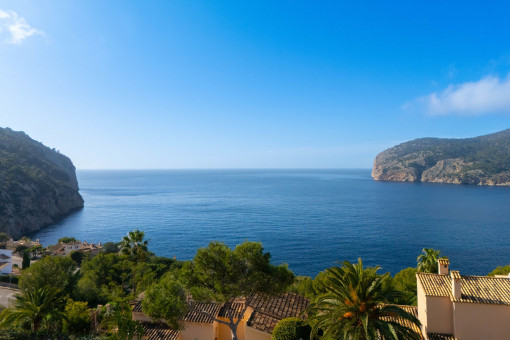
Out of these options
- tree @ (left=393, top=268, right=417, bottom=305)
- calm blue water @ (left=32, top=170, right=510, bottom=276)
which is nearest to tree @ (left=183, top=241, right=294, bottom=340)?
tree @ (left=393, top=268, right=417, bottom=305)

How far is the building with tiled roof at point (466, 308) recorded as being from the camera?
44.8 feet

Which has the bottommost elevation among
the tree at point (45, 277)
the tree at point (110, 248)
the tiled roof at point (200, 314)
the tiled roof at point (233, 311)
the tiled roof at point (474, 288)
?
the tree at point (110, 248)

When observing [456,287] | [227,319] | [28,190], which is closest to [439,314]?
[456,287]

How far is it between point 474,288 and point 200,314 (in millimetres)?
14880

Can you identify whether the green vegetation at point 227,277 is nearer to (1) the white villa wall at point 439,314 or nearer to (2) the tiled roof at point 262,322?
(2) the tiled roof at point 262,322

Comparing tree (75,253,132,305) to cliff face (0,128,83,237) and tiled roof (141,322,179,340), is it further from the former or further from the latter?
cliff face (0,128,83,237)

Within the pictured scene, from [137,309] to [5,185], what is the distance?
3973 inches

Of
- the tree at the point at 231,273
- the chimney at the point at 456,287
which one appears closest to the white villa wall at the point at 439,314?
the chimney at the point at 456,287

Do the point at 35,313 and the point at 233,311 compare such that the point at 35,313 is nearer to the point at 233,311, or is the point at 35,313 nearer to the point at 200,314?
the point at 200,314

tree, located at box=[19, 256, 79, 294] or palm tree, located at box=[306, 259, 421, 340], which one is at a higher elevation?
palm tree, located at box=[306, 259, 421, 340]

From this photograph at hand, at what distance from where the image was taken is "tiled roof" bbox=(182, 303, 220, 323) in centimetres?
1758

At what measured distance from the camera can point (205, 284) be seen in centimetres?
1510

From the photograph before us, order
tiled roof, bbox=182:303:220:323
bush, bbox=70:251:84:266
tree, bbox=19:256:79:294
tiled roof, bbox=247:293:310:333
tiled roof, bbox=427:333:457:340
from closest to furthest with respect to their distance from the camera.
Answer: tiled roof, bbox=427:333:457:340
tiled roof, bbox=247:293:310:333
tiled roof, bbox=182:303:220:323
tree, bbox=19:256:79:294
bush, bbox=70:251:84:266

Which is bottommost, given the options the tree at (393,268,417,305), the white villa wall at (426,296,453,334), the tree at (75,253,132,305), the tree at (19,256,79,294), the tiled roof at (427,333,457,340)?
the tree at (75,253,132,305)
